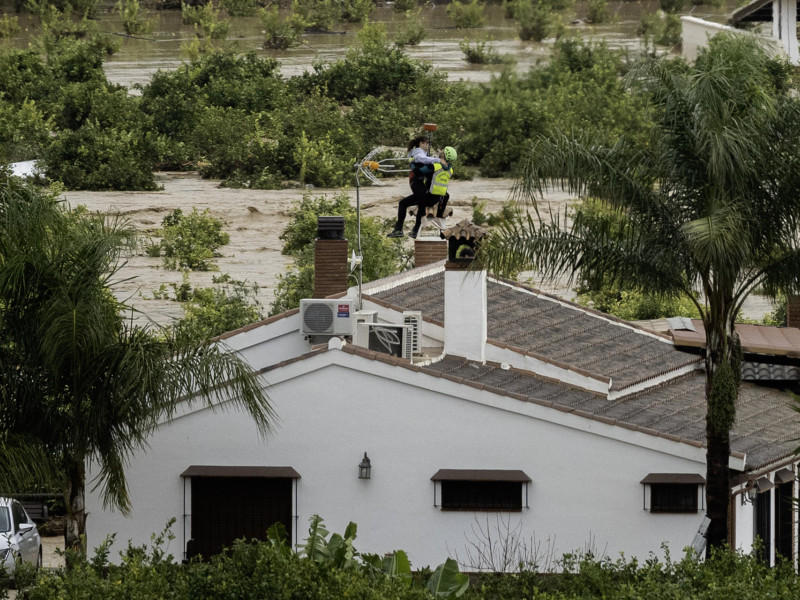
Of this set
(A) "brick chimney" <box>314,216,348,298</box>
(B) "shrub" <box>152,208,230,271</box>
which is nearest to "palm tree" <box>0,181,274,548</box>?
(A) "brick chimney" <box>314,216,348,298</box>

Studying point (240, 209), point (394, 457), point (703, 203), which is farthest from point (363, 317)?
point (240, 209)

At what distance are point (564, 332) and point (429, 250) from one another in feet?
→ 14.7

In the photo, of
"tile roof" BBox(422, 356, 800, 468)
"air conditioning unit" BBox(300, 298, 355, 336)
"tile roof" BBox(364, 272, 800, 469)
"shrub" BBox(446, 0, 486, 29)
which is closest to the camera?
"tile roof" BBox(422, 356, 800, 468)

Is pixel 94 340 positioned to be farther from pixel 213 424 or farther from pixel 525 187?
pixel 525 187

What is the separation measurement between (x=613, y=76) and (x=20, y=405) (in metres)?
43.8

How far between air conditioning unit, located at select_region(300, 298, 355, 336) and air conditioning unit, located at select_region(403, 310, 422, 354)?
36.7 inches

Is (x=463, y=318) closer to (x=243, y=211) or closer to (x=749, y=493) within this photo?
(x=749, y=493)

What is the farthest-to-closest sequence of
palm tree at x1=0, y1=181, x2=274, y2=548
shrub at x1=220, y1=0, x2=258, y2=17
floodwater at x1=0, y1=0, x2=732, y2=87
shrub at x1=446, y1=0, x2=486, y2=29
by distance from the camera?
1. shrub at x1=220, y1=0, x2=258, y2=17
2. shrub at x1=446, y1=0, x2=486, y2=29
3. floodwater at x1=0, y1=0, x2=732, y2=87
4. palm tree at x1=0, y1=181, x2=274, y2=548

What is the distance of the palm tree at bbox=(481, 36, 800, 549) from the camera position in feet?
61.1

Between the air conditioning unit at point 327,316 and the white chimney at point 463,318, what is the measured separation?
1.44 m

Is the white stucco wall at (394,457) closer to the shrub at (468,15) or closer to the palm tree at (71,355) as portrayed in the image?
the palm tree at (71,355)

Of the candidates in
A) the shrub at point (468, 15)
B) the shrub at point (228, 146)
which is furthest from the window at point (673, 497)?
the shrub at point (468, 15)

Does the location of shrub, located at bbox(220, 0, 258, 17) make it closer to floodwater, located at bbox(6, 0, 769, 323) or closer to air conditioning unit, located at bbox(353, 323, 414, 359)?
floodwater, located at bbox(6, 0, 769, 323)

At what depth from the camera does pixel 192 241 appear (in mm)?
43188
